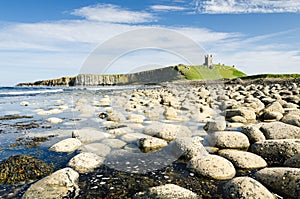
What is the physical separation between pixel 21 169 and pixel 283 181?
3794mm

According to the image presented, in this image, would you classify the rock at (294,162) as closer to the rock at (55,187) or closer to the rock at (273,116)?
the rock at (55,187)

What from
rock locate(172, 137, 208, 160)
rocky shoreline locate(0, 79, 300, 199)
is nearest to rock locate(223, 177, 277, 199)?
rocky shoreline locate(0, 79, 300, 199)

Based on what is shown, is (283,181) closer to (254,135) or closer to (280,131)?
(254,135)

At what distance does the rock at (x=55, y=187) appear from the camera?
3059mm

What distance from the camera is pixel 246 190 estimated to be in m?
2.92

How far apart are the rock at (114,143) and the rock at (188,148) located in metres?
1.20

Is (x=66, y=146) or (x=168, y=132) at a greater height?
(x=168, y=132)

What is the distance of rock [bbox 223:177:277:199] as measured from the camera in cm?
286

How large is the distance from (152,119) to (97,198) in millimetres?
5450

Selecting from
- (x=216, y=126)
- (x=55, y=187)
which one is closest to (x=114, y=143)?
(x=55, y=187)

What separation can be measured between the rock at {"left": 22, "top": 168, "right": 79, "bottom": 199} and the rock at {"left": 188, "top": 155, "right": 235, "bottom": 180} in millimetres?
1849

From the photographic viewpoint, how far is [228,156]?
167 inches

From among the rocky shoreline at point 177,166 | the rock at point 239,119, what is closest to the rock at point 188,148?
the rocky shoreline at point 177,166

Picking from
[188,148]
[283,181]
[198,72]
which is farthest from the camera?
[198,72]
